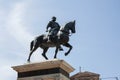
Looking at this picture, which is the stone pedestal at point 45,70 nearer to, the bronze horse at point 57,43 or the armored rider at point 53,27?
the bronze horse at point 57,43

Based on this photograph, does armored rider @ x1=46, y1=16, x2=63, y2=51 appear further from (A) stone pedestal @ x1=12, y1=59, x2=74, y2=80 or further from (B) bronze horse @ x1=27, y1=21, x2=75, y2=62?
(A) stone pedestal @ x1=12, y1=59, x2=74, y2=80

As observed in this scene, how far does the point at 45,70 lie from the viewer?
1647 cm

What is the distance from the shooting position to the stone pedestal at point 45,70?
16.2 meters

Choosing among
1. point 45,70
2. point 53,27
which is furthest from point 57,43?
point 45,70

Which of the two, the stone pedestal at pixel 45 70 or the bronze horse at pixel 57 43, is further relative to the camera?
the bronze horse at pixel 57 43

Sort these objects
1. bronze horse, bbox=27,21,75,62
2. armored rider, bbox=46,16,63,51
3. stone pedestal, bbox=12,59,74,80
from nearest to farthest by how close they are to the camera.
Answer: stone pedestal, bbox=12,59,74,80
bronze horse, bbox=27,21,75,62
armored rider, bbox=46,16,63,51

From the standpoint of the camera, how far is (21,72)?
16859 mm

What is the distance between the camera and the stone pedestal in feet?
53.2

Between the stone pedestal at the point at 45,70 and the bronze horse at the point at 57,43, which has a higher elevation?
the bronze horse at the point at 57,43

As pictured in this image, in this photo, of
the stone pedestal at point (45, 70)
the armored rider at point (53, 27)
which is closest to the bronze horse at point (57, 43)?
the armored rider at point (53, 27)

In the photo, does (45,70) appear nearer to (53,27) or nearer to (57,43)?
(57,43)

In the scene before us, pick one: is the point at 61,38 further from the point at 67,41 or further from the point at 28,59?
the point at 28,59

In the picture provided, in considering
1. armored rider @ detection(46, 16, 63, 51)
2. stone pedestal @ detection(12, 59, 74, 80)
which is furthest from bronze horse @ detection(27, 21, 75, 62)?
stone pedestal @ detection(12, 59, 74, 80)

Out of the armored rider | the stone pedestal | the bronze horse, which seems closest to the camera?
the stone pedestal
